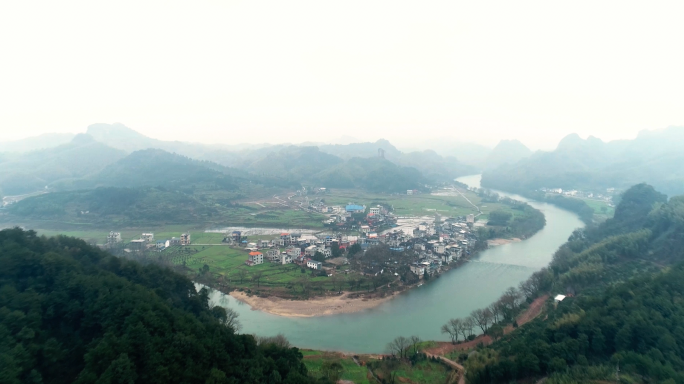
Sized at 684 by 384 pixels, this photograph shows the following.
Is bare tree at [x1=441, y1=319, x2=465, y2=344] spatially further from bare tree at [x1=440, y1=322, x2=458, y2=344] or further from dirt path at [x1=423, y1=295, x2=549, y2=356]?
dirt path at [x1=423, y1=295, x2=549, y2=356]

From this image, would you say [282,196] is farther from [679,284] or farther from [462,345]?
[679,284]

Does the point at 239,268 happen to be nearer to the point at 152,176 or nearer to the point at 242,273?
the point at 242,273

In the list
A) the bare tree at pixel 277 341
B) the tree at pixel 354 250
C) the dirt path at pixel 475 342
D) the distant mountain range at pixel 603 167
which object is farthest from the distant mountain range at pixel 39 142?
Result: the dirt path at pixel 475 342

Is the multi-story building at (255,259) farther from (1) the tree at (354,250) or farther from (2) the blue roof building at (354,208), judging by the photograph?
(2) the blue roof building at (354,208)

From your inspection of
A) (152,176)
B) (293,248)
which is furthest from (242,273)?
(152,176)

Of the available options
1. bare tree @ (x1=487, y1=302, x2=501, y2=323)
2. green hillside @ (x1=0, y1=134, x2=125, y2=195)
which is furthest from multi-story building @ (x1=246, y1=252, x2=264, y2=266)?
green hillside @ (x1=0, y1=134, x2=125, y2=195)

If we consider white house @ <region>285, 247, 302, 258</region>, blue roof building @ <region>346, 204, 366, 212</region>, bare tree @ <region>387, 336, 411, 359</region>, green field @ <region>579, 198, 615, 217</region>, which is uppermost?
blue roof building @ <region>346, 204, 366, 212</region>
